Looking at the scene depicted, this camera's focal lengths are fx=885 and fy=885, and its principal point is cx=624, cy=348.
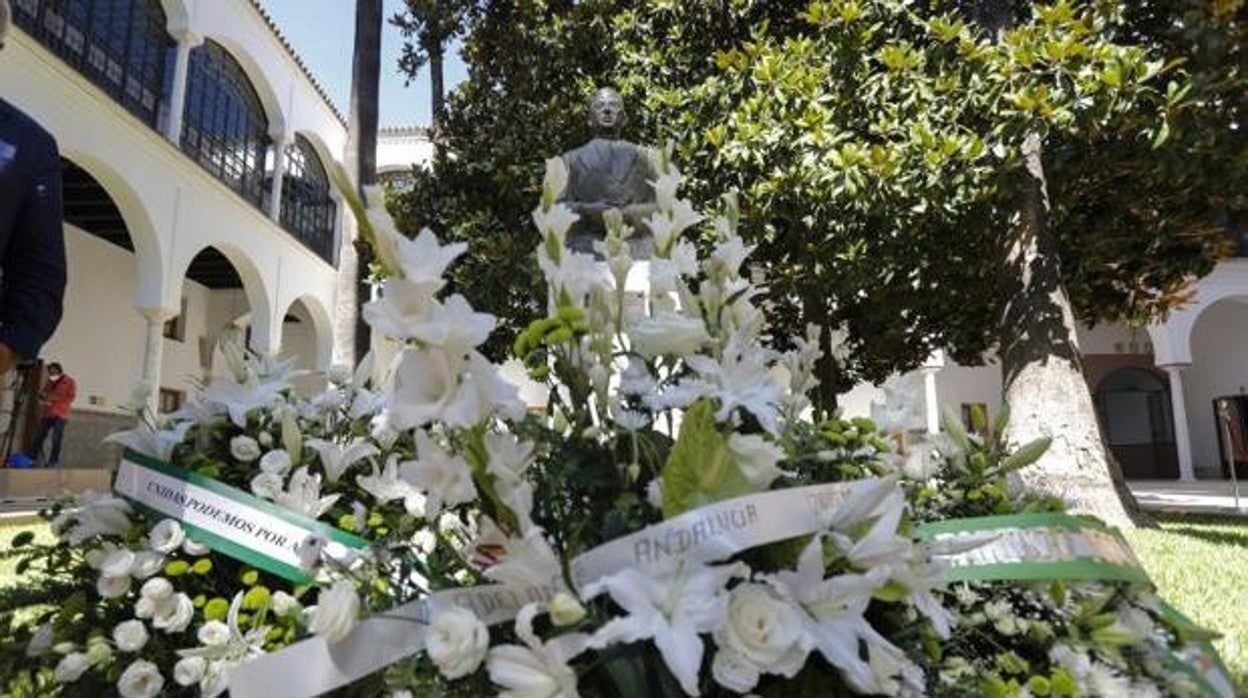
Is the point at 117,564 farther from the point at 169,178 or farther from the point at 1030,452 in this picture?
the point at 169,178

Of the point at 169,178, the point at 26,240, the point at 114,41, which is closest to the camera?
the point at 26,240

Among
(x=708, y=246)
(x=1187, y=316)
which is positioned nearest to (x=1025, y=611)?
(x=708, y=246)

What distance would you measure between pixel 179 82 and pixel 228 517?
527 inches

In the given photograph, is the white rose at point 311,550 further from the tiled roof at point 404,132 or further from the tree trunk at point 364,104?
the tiled roof at point 404,132

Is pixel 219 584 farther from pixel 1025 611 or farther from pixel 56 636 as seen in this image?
pixel 1025 611

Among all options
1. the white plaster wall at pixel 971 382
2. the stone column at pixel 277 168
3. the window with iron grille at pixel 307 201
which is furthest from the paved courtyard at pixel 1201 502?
the window with iron grille at pixel 307 201

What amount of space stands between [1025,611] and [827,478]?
329mm

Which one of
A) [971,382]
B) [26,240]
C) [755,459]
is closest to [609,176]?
[26,240]

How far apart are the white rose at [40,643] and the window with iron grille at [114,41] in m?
10.3

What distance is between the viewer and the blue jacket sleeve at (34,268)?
7.13 feet

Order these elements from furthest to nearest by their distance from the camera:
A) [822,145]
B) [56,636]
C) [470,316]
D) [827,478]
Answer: [822,145] < [56,636] < [827,478] < [470,316]

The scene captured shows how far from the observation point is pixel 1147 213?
7.68 m

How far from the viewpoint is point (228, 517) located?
1406 millimetres

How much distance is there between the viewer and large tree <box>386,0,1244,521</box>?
5781mm
